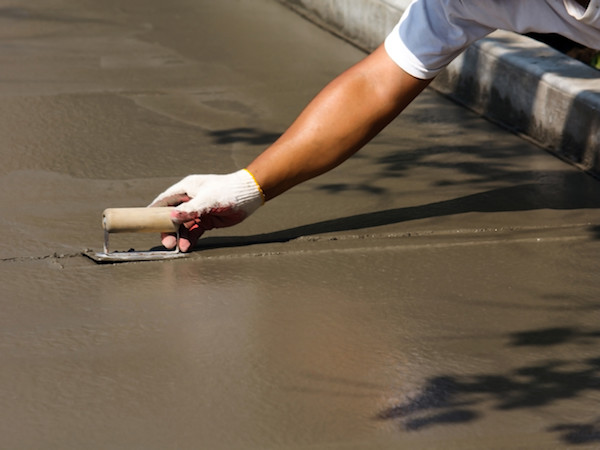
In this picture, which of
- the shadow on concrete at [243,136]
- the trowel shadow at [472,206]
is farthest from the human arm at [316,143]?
the shadow on concrete at [243,136]

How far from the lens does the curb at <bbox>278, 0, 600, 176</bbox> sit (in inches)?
171

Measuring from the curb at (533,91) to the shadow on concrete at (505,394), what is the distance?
169 cm

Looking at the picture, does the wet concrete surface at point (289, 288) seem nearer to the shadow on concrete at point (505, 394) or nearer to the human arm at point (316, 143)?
the shadow on concrete at point (505, 394)

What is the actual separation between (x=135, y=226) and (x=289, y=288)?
55cm

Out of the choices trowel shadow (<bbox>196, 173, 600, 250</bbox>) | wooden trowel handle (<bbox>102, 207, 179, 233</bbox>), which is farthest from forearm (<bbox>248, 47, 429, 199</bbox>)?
wooden trowel handle (<bbox>102, 207, 179, 233</bbox>)

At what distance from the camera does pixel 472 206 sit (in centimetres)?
394

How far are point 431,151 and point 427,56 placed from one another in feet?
3.52

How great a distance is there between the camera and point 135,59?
18.6ft

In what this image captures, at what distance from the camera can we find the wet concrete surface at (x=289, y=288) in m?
2.57

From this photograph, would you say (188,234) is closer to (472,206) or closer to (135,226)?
(135,226)

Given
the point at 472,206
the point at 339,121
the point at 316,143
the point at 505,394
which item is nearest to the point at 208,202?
the point at 316,143

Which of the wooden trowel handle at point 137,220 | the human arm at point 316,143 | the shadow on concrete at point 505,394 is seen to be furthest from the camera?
the human arm at point 316,143

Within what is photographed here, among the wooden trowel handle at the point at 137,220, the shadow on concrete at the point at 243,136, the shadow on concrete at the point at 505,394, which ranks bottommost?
the shadow on concrete at the point at 505,394

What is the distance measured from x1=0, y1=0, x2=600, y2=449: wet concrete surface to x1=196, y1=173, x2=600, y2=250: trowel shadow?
0.01 metres
